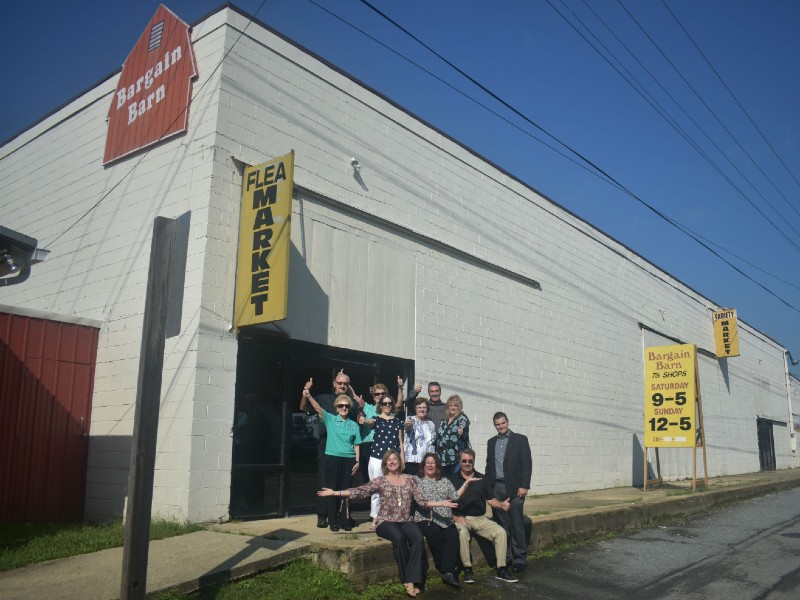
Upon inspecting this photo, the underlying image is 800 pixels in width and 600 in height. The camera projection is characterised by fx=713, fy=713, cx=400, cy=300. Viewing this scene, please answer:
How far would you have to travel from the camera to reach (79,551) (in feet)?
23.3

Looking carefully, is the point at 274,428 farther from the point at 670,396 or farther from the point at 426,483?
the point at 670,396

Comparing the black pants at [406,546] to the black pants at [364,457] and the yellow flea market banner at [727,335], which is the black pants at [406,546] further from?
the yellow flea market banner at [727,335]

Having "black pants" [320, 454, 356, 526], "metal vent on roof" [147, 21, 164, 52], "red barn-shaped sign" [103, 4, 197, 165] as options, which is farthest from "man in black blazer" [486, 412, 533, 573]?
"metal vent on roof" [147, 21, 164, 52]

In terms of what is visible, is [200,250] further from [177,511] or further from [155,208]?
[177,511]

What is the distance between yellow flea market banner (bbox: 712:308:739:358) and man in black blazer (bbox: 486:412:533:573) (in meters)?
21.8

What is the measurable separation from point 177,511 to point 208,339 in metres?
2.05

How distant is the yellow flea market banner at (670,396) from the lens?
55.3 feet

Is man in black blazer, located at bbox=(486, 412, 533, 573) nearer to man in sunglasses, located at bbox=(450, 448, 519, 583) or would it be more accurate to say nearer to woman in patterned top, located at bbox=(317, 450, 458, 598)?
man in sunglasses, located at bbox=(450, 448, 519, 583)

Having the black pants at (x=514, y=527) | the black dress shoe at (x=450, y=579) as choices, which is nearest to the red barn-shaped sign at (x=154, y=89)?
the black pants at (x=514, y=527)

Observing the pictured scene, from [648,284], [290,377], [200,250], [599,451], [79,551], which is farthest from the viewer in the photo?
[648,284]

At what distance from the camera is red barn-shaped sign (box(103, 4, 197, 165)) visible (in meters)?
10.0

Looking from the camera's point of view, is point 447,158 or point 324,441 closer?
point 324,441

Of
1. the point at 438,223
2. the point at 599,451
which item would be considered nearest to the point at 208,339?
the point at 438,223

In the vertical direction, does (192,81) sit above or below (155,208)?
above
